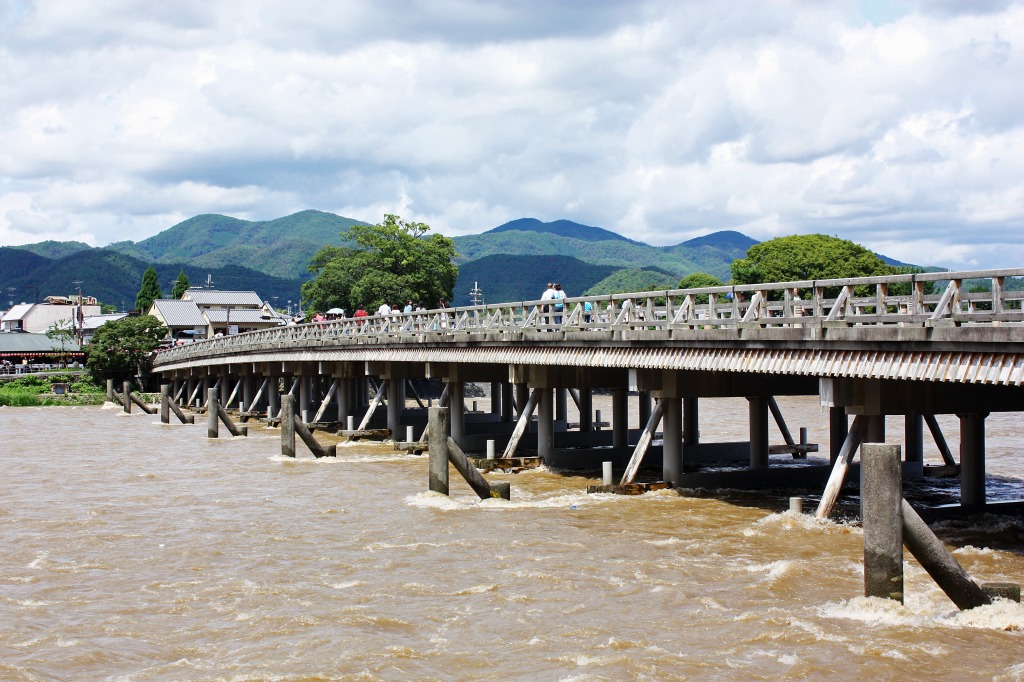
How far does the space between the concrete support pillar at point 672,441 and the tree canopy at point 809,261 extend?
Result: 67.1 metres

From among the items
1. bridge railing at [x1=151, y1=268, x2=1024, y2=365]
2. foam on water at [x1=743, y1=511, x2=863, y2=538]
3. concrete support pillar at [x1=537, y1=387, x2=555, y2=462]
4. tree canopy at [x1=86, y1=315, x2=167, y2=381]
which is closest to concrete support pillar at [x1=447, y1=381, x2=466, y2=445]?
bridge railing at [x1=151, y1=268, x2=1024, y2=365]

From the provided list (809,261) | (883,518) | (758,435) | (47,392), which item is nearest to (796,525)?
(758,435)

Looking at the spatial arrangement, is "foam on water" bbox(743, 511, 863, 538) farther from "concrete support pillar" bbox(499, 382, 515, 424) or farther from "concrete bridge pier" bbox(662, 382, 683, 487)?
"concrete support pillar" bbox(499, 382, 515, 424)

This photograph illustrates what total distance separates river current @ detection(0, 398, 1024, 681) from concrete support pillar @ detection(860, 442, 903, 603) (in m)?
0.38

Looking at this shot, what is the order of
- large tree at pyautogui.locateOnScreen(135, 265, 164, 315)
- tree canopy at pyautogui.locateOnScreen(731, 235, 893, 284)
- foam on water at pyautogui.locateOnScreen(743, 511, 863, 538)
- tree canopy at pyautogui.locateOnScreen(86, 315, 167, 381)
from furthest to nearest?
large tree at pyautogui.locateOnScreen(135, 265, 164, 315) < tree canopy at pyautogui.locateOnScreen(731, 235, 893, 284) < tree canopy at pyautogui.locateOnScreen(86, 315, 167, 381) < foam on water at pyautogui.locateOnScreen(743, 511, 863, 538)

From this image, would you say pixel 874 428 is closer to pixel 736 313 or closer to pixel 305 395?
pixel 736 313

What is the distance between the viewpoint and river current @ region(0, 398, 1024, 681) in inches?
474

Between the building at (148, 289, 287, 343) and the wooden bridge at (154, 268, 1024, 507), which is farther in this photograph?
the building at (148, 289, 287, 343)

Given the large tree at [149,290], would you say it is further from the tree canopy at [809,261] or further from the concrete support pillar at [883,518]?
the concrete support pillar at [883,518]

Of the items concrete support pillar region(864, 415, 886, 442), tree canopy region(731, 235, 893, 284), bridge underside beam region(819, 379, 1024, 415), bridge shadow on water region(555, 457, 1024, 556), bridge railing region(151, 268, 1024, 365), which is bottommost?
bridge shadow on water region(555, 457, 1024, 556)

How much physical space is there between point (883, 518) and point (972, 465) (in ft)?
31.6

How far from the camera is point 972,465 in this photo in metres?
21.0

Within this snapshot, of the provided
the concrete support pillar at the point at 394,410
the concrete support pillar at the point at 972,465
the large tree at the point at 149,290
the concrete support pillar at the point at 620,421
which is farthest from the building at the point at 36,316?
the concrete support pillar at the point at 972,465

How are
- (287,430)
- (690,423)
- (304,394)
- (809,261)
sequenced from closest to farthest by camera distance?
1. (287,430)
2. (690,423)
3. (304,394)
4. (809,261)
